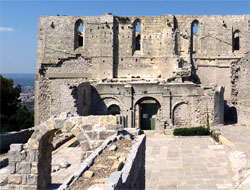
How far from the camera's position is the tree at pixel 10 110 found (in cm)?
2534

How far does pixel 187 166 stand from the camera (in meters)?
12.3

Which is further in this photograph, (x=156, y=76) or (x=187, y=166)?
(x=156, y=76)

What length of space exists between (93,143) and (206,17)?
2432 centimetres

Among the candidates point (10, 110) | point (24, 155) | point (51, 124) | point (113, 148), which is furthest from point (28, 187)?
point (10, 110)

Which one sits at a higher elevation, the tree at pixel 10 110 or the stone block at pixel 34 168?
the tree at pixel 10 110

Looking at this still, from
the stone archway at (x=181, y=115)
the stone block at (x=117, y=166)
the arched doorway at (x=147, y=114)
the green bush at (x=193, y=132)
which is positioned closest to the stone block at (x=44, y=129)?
the stone block at (x=117, y=166)

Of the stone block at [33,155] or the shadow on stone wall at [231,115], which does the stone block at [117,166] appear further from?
the shadow on stone wall at [231,115]

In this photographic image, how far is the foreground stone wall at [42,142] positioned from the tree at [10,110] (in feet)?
59.4

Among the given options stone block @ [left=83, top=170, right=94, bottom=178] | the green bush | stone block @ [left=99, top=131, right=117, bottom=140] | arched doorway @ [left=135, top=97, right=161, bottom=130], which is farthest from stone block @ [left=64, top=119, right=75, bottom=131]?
arched doorway @ [left=135, top=97, right=161, bottom=130]

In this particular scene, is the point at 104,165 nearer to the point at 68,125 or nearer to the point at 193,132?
the point at 68,125

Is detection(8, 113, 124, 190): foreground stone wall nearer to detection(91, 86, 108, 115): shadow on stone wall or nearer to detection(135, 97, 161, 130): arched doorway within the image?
detection(91, 86, 108, 115): shadow on stone wall

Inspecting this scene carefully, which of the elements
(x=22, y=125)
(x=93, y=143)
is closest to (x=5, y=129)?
(x=22, y=125)

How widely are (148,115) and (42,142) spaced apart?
710 inches

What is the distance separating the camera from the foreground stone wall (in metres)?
7.55
